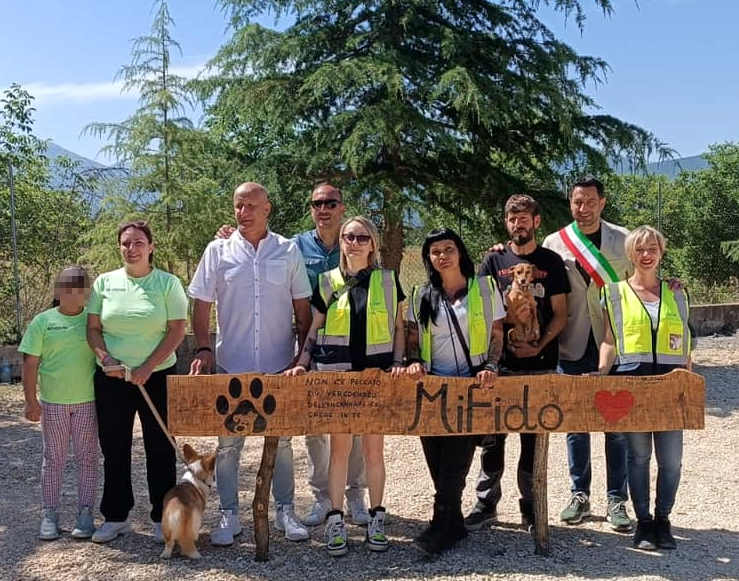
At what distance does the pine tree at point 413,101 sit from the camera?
28.4ft

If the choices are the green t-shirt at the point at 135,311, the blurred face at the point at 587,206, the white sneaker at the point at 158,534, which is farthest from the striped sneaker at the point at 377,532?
the blurred face at the point at 587,206

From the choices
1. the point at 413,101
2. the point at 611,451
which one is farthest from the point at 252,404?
the point at 413,101

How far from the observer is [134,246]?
14.2ft

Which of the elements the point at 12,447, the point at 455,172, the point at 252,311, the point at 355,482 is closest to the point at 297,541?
the point at 355,482

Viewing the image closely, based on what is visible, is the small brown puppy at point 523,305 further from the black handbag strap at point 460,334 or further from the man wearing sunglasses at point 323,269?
the man wearing sunglasses at point 323,269

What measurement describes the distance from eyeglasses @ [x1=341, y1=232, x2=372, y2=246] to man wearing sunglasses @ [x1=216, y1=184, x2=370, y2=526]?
1.54ft

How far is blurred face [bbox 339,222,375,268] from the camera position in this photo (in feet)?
13.5

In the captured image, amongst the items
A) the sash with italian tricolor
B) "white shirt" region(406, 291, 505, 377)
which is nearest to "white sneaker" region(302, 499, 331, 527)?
"white shirt" region(406, 291, 505, 377)

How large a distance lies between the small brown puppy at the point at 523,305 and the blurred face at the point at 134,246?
6.99ft

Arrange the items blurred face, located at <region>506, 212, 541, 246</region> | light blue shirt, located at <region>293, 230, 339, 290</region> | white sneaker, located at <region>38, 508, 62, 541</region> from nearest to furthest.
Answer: blurred face, located at <region>506, 212, 541, 246</region> → white sneaker, located at <region>38, 508, 62, 541</region> → light blue shirt, located at <region>293, 230, 339, 290</region>

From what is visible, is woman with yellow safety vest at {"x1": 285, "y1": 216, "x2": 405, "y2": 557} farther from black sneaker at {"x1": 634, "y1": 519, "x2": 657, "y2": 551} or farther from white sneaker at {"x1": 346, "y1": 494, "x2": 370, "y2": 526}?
black sneaker at {"x1": 634, "y1": 519, "x2": 657, "y2": 551}

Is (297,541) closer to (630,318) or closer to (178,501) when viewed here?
(178,501)

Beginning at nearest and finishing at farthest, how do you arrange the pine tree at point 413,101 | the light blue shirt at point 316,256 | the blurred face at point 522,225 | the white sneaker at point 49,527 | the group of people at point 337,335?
the group of people at point 337,335 < the blurred face at point 522,225 < the white sneaker at point 49,527 < the light blue shirt at point 316,256 < the pine tree at point 413,101

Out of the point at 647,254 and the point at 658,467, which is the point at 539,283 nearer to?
the point at 647,254
